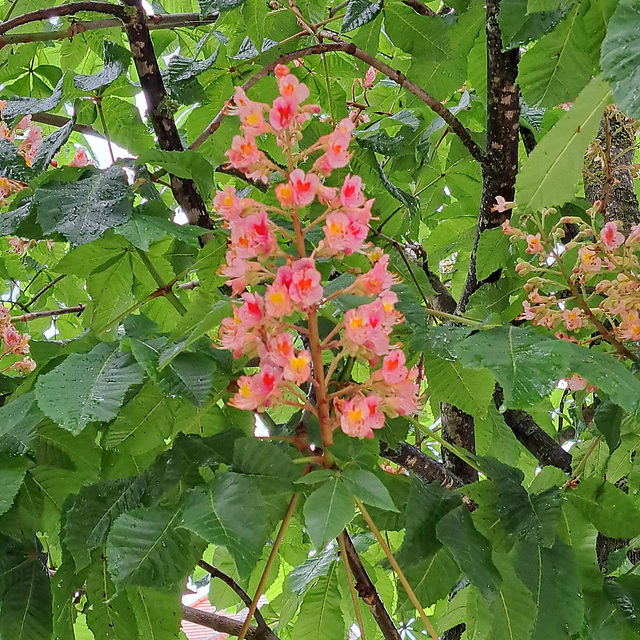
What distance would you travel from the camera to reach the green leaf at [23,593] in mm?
611

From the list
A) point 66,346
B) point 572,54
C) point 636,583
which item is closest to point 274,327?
point 66,346

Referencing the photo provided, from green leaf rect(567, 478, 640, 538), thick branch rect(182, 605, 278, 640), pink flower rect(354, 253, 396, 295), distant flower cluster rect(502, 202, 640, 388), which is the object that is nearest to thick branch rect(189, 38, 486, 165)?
distant flower cluster rect(502, 202, 640, 388)

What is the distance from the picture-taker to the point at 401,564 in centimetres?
56

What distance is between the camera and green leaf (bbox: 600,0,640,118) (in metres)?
0.48

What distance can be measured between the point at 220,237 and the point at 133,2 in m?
0.41

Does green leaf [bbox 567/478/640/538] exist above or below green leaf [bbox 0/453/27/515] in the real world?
below

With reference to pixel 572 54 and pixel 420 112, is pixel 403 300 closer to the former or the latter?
pixel 572 54

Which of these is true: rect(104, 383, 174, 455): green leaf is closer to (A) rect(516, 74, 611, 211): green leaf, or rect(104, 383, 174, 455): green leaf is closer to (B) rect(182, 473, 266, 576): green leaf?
(B) rect(182, 473, 266, 576): green leaf

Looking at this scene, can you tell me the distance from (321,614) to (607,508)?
36cm

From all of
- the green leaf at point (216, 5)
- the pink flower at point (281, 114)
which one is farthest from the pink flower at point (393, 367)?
the green leaf at point (216, 5)

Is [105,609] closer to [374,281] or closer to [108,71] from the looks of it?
[374,281]

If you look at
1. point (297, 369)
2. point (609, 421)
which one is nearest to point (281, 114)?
point (297, 369)

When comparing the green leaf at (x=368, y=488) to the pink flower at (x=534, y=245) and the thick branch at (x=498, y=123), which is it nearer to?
the pink flower at (x=534, y=245)

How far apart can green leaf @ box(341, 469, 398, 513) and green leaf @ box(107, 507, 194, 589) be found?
13 cm
